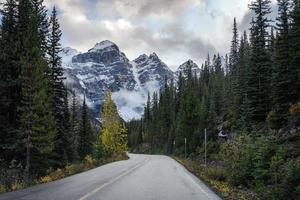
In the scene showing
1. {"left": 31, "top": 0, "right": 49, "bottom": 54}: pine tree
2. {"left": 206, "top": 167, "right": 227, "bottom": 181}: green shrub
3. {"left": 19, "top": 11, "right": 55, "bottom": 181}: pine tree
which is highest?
{"left": 31, "top": 0, "right": 49, "bottom": 54}: pine tree

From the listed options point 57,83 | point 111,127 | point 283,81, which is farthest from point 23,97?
point 111,127

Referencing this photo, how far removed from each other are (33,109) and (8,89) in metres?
2.99

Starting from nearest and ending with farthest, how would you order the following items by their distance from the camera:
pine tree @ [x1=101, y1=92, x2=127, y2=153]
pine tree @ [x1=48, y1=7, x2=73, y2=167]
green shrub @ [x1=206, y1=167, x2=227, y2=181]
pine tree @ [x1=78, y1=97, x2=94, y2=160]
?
green shrub @ [x1=206, y1=167, x2=227, y2=181] < pine tree @ [x1=48, y1=7, x2=73, y2=167] < pine tree @ [x1=101, y1=92, x2=127, y2=153] < pine tree @ [x1=78, y1=97, x2=94, y2=160]

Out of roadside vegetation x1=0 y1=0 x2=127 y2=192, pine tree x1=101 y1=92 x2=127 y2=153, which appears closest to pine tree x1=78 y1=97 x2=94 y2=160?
pine tree x1=101 y1=92 x2=127 y2=153

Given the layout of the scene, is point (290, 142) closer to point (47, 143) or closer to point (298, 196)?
point (298, 196)

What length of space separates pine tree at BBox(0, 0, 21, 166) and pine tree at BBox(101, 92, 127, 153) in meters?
36.0

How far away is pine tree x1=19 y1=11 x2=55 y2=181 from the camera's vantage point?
3150 centimetres

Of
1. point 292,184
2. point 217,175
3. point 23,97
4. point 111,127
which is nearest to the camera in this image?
point 292,184

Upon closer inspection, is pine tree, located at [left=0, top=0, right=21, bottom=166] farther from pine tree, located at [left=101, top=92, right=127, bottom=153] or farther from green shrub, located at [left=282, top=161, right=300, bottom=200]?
pine tree, located at [left=101, top=92, right=127, bottom=153]

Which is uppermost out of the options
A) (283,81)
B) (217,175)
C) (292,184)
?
(283,81)

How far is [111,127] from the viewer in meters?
71.8

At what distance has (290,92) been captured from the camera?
3591cm

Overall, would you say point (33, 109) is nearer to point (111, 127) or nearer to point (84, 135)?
point (111, 127)

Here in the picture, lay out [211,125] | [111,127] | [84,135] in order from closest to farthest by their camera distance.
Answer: [211,125] < [111,127] < [84,135]
